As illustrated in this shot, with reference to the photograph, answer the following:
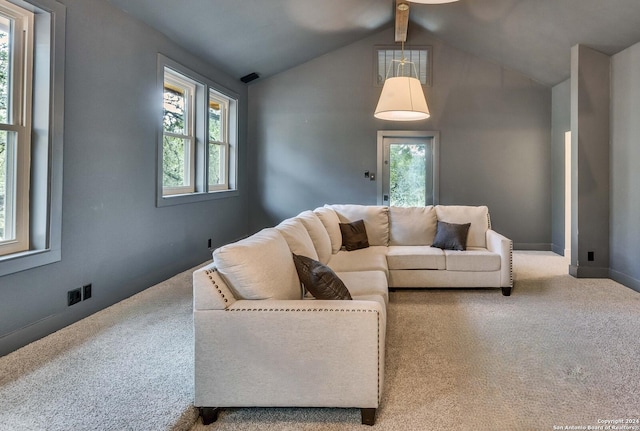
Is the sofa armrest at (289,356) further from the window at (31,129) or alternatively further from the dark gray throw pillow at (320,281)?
the window at (31,129)

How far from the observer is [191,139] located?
5164mm

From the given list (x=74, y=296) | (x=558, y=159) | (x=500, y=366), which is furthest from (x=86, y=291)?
(x=558, y=159)

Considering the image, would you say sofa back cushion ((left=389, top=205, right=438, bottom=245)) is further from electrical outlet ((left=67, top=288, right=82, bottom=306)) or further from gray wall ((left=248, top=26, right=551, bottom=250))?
electrical outlet ((left=67, top=288, right=82, bottom=306))

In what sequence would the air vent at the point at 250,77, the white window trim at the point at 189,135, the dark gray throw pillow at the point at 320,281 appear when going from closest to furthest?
the dark gray throw pillow at the point at 320,281 → the white window trim at the point at 189,135 → the air vent at the point at 250,77

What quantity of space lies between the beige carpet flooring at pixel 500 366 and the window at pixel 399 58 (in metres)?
4.03

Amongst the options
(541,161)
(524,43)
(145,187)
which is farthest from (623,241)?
(145,187)

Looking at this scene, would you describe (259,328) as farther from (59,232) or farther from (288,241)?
(59,232)

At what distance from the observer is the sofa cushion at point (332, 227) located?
4250mm

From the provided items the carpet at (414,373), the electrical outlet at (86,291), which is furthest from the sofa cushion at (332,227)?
the electrical outlet at (86,291)

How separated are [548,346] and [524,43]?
14.4 feet

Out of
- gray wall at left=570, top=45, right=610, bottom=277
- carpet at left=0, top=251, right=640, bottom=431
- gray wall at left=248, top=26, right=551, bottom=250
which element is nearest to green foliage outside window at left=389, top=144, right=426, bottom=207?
gray wall at left=248, top=26, right=551, bottom=250

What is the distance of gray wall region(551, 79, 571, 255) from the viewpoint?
6.09m

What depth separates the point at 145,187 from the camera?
13.4 ft

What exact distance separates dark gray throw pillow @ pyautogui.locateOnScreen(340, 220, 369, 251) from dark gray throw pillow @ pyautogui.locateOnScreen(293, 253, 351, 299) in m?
2.09
